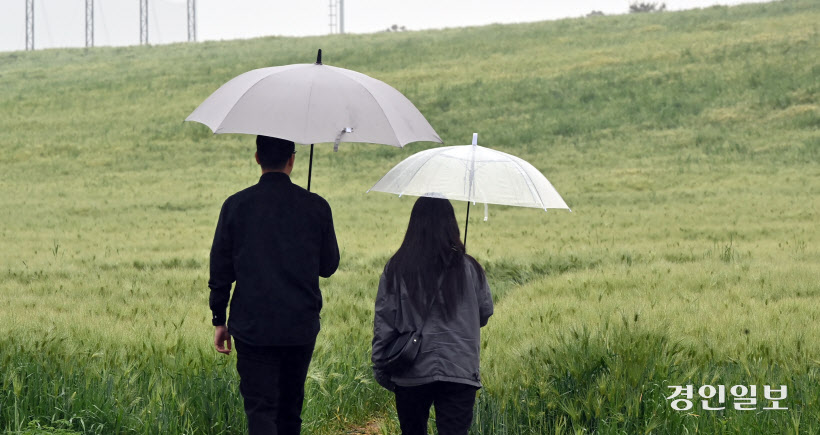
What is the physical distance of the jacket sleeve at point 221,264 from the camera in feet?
14.7

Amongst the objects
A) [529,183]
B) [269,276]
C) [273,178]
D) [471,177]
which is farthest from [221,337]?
[529,183]

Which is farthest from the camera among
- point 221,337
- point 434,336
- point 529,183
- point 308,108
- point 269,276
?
point 529,183

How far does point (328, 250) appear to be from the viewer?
4625 mm

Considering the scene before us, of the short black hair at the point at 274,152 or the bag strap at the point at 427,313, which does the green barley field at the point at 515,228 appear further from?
the short black hair at the point at 274,152

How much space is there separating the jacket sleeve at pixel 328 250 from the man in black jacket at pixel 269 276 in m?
0.03

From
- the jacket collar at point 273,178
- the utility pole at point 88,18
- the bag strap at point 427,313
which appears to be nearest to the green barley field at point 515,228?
the bag strap at point 427,313

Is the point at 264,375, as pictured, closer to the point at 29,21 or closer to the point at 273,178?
the point at 273,178

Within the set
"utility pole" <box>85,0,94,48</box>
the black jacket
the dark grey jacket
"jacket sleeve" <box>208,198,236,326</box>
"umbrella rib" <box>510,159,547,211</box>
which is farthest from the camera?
"utility pole" <box>85,0,94,48</box>

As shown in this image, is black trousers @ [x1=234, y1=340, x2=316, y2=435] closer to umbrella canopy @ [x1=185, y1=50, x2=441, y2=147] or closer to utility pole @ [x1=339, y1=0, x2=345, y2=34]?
umbrella canopy @ [x1=185, y1=50, x2=441, y2=147]

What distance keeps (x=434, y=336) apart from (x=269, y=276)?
92 cm

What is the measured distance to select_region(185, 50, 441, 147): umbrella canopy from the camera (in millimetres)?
4764

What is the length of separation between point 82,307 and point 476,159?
636 centimetres

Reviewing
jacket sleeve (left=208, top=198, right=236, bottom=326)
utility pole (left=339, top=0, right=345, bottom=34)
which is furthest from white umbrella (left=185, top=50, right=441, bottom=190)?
utility pole (left=339, top=0, right=345, bottom=34)

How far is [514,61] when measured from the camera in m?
45.5
